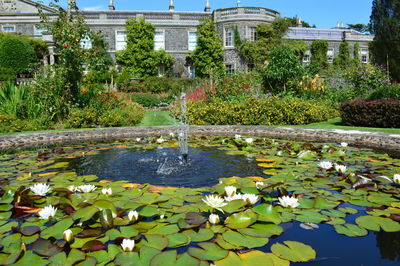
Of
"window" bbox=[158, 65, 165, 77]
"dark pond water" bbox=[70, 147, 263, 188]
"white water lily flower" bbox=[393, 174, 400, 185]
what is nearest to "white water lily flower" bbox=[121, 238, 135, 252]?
"dark pond water" bbox=[70, 147, 263, 188]

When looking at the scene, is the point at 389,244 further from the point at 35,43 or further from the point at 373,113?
the point at 35,43

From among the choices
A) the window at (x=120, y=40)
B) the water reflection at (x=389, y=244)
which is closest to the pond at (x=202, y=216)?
the water reflection at (x=389, y=244)

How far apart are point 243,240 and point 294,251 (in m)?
0.32

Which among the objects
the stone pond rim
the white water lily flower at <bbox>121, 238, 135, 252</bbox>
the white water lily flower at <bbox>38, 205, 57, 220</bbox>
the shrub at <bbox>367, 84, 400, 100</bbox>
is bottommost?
the white water lily flower at <bbox>121, 238, 135, 252</bbox>

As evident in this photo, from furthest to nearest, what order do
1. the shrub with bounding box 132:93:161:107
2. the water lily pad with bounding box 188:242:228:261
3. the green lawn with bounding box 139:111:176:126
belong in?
the shrub with bounding box 132:93:161:107, the green lawn with bounding box 139:111:176:126, the water lily pad with bounding box 188:242:228:261

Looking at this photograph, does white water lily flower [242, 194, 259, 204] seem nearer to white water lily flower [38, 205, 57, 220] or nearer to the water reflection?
the water reflection

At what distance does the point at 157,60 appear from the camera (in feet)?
80.3

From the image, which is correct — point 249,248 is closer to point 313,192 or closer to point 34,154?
point 313,192

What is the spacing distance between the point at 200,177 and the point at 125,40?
76.0 feet

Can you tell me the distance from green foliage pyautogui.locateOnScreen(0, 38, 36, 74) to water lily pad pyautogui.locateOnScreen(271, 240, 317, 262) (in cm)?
2336

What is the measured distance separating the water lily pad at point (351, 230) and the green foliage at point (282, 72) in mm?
12542

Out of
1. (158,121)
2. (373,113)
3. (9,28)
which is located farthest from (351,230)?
(9,28)

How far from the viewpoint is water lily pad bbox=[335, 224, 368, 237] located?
2.16 metres

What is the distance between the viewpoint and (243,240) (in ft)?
6.64
